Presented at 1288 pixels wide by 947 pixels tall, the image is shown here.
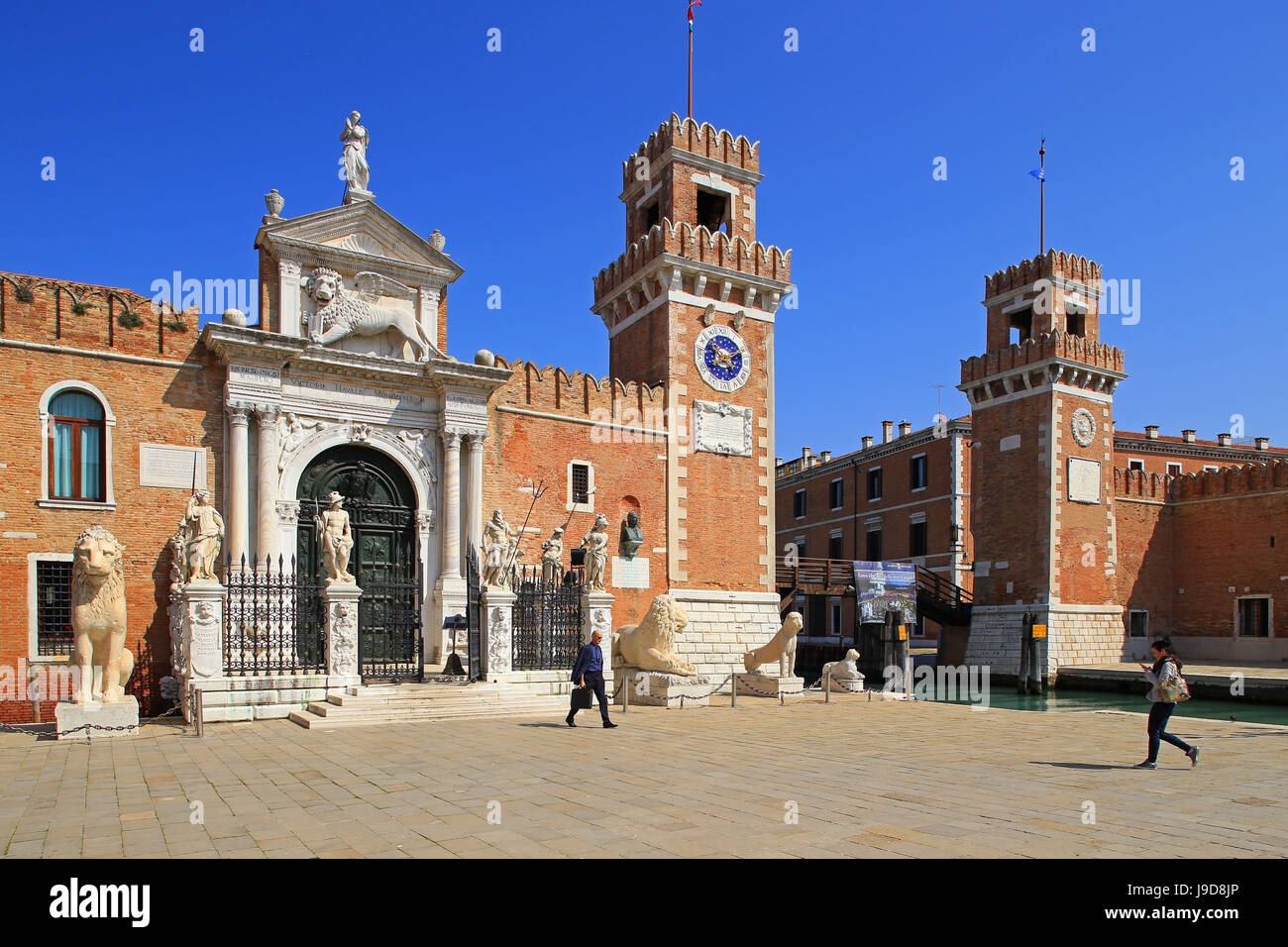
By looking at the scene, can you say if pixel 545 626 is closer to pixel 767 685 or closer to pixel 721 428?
pixel 767 685

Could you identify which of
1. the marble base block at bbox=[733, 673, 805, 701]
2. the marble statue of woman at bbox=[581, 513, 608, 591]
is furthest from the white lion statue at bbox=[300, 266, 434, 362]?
the marble base block at bbox=[733, 673, 805, 701]

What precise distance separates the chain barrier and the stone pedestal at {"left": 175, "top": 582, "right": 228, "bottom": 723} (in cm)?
103

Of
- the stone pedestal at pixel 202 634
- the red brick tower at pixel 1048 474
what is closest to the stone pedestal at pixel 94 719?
the stone pedestal at pixel 202 634

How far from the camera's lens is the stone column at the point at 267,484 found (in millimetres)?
18109

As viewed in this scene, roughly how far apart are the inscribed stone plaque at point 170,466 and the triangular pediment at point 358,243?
14.3 ft

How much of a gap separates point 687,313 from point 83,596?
15.4 m

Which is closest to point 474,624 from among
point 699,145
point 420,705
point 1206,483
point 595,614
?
point 420,705

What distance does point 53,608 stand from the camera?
16.4m

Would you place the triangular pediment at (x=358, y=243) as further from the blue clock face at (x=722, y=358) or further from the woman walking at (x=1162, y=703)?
the woman walking at (x=1162, y=703)

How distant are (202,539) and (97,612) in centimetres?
196

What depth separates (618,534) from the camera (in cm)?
2288

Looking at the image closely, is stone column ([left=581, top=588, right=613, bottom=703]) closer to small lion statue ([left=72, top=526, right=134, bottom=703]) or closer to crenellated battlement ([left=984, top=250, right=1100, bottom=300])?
small lion statue ([left=72, top=526, right=134, bottom=703])

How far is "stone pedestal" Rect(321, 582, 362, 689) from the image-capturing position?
1516cm

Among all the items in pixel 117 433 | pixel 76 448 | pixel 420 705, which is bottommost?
pixel 420 705
